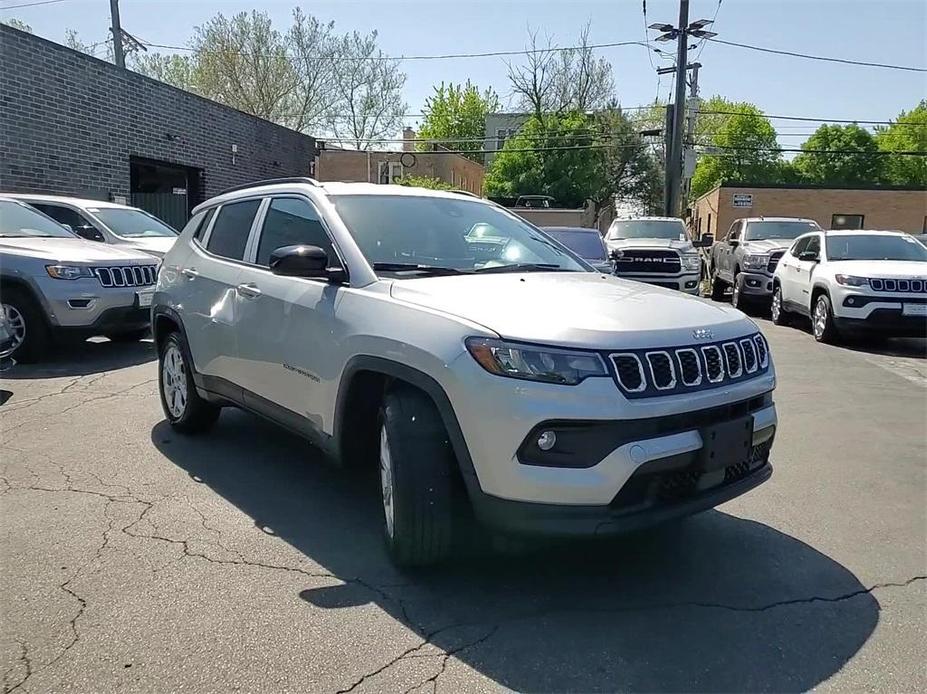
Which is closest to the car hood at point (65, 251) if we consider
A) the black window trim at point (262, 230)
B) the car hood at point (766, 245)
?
the black window trim at point (262, 230)

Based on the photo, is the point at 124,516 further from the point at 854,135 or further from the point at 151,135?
the point at 854,135

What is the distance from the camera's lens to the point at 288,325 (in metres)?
4.02

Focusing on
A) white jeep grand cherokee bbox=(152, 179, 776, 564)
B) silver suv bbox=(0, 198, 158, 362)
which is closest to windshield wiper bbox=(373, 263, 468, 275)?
white jeep grand cherokee bbox=(152, 179, 776, 564)

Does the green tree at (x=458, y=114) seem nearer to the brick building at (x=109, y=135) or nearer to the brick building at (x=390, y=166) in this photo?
the brick building at (x=390, y=166)

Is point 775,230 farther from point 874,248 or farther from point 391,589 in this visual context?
point 391,589

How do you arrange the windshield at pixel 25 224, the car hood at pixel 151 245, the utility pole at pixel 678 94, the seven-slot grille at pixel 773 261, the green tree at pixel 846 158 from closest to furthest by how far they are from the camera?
1. the windshield at pixel 25 224
2. the car hood at pixel 151 245
3. the seven-slot grille at pixel 773 261
4. the utility pole at pixel 678 94
5. the green tree at pixel 846 158

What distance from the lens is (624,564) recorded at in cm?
348

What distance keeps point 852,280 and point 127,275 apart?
8783mm

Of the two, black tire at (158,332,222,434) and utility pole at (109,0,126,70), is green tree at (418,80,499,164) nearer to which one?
utility pole at (109,0,126,70)

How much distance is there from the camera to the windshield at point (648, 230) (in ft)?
48.1

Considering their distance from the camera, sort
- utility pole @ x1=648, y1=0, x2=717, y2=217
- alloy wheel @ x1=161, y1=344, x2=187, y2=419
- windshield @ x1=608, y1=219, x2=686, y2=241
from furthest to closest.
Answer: utility pole @ x1=648, y1=0, x2=717, y2=217, windshield @ x1=608, y1=219, x2=686, y2=241, alloy wheel @ x1=161, y1=344, x2=187, y2=419

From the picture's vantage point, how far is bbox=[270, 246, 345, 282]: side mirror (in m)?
3.60

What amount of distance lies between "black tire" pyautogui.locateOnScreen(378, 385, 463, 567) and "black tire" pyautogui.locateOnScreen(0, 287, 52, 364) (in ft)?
19.8

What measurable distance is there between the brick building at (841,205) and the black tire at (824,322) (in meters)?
27.4
